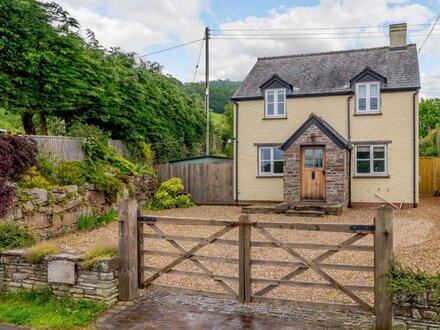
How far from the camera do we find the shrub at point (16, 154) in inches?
413

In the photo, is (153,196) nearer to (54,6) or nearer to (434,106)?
(54,6)

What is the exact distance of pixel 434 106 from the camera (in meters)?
37.7

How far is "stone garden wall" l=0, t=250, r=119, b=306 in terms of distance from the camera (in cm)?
604

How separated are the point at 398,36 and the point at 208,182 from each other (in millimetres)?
12133

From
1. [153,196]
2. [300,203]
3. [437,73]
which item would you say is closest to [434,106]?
[437,73]

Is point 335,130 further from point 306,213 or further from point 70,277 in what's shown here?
point 70,277

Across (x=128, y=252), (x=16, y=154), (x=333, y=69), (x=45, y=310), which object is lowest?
(x=45, y=310)

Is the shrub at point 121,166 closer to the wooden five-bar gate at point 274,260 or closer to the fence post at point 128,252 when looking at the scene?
the fence post at point 128,252

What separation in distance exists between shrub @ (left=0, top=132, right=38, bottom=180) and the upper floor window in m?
11.7

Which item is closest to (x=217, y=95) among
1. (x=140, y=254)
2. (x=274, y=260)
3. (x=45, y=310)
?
(x=140, y=254)

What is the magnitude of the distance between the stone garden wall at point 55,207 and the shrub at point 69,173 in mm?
295

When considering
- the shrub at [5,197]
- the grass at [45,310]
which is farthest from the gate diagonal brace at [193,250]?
the shrub at [5,197]

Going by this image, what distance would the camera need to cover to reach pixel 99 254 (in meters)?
6.30

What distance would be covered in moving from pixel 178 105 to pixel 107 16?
948 cm
